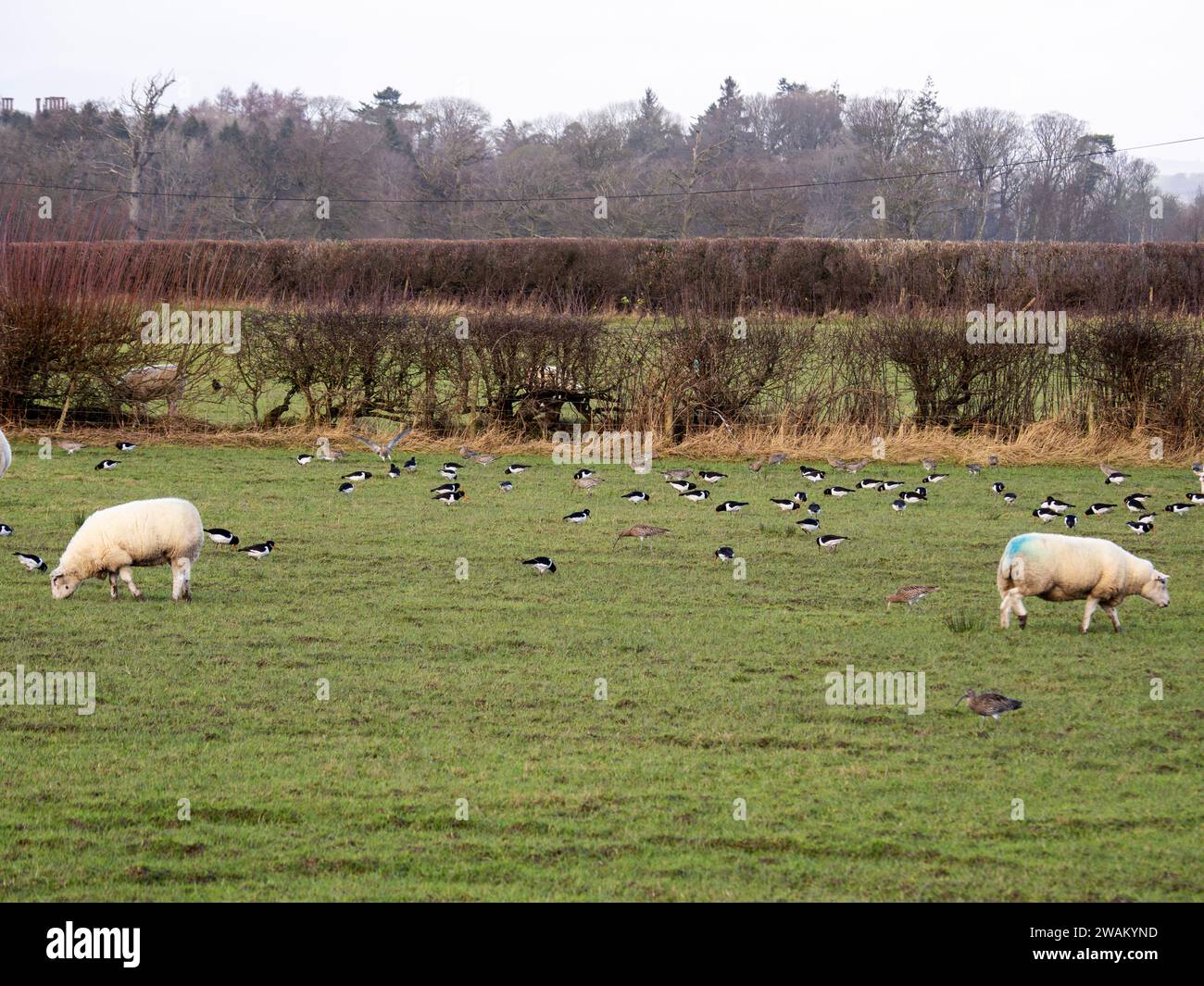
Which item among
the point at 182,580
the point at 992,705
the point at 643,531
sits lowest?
the point at 992,705

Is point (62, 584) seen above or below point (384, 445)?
below

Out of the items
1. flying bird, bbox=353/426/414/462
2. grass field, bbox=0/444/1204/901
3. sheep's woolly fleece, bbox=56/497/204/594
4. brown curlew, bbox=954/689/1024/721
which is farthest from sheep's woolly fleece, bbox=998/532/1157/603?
flying bird, bbox=353/426/414/462

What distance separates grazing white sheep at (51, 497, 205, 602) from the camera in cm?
1041

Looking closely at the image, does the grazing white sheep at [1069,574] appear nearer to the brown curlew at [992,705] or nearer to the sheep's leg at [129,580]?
the brown curlew at [992,705]

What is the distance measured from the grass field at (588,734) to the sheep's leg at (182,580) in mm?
151

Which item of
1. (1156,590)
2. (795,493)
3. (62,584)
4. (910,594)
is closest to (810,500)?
(795,493)

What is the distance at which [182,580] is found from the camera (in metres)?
10.7

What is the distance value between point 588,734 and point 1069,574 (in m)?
4.24

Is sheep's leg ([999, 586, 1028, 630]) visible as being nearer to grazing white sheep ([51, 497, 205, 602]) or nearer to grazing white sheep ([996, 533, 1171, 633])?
grazing white sheep ([996, 533, 1171, 633])

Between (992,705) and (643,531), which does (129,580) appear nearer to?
(643,531)

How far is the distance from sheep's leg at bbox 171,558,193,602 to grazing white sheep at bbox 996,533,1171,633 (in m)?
6.69

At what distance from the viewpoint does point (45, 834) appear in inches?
235

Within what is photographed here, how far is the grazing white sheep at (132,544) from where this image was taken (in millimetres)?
10406

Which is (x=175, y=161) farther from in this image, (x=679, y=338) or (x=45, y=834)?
(x=45, y=834)
